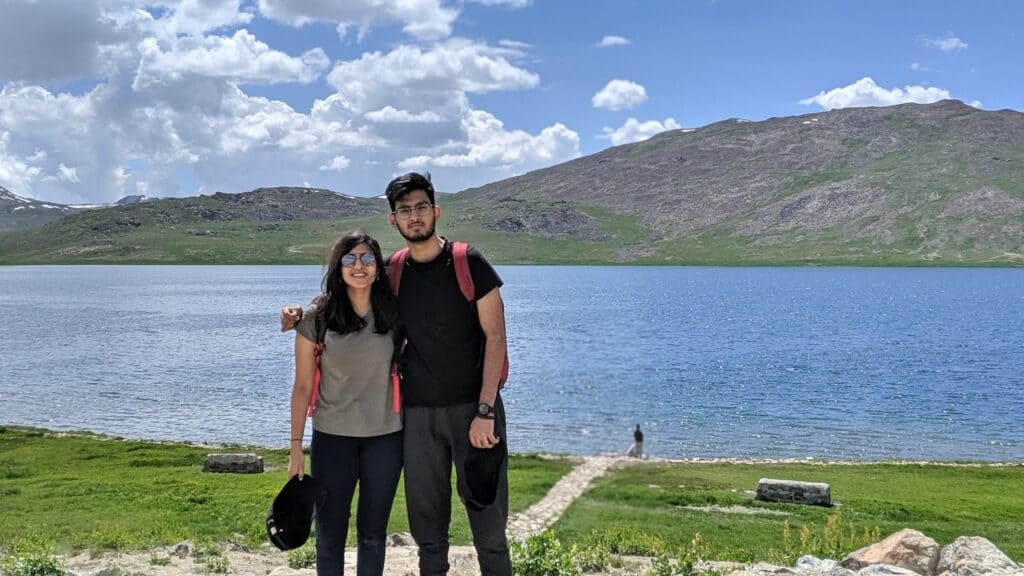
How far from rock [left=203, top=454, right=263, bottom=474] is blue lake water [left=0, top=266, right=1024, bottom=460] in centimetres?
1082

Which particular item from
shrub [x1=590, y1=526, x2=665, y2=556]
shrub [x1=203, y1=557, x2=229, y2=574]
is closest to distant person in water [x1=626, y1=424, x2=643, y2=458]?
shrub [x1=590, y1=526, x2=665, y2=556]

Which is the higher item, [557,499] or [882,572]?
[882,572]

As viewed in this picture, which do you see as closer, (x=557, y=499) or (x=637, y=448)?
(x=557, y=499)

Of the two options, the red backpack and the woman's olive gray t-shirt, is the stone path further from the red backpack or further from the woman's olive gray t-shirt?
the red backpack

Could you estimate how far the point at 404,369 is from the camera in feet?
24.4

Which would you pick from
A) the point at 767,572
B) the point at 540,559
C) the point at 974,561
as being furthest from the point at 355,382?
the point at 974,561

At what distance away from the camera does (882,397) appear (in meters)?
59.4

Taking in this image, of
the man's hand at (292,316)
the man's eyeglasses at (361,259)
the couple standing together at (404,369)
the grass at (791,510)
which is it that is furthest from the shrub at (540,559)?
the grass at (791,510)

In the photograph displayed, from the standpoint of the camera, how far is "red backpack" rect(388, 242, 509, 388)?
723 centimetres

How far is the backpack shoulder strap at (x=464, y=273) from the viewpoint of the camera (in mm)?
7227

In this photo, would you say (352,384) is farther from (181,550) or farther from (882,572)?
(181,550)

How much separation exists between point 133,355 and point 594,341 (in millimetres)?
50479

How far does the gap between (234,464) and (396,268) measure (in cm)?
2897

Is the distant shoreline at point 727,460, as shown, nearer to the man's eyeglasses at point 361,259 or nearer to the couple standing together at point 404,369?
the couple standing together at point 404,369
